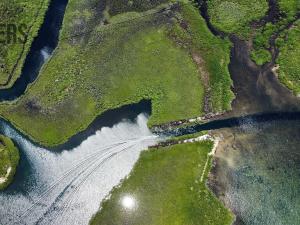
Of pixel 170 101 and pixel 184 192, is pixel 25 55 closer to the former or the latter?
pixel 170 101

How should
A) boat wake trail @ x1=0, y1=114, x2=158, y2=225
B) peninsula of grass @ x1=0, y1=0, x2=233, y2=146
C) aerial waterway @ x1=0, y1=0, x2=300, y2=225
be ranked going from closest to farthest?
aerial waterway @ x1=0, y1=0, x2=300, y2=225, boat wake trail @ x1=0, y1=114, x2=158, y2=225, peninsula of grass @ x1=0, y1=0, x2=233, y2=146

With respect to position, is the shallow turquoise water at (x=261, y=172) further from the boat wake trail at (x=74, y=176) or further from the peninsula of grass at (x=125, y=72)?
the boat wake trail at (x=74, y=176)

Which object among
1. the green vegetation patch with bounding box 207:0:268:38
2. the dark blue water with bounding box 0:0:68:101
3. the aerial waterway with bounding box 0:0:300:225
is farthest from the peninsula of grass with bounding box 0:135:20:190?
the green vegetation patch with bounding box 207:0:268:38

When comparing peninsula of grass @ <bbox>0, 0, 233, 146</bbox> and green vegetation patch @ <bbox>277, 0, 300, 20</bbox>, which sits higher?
peninsula of grass @ <bbox>0, 0, 233, 146</bbox>

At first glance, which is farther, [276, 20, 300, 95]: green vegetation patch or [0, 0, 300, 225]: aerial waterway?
[276, 20, 300, 95]: green vegetation patch

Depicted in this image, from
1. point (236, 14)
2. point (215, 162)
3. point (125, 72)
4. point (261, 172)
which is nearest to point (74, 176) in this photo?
point (125, 72)

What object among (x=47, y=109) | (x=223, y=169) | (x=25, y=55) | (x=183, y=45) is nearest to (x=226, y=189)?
(x=223, y=169)

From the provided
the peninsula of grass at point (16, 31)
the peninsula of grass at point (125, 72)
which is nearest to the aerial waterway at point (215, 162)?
the peninsula of grass at point (125, 72)

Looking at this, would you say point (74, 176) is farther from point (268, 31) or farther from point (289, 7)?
point (289, 7)

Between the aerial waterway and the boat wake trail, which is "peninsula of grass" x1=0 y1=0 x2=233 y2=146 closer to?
the aerial waterway
